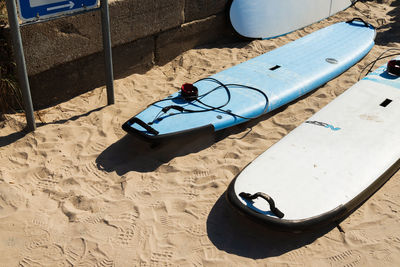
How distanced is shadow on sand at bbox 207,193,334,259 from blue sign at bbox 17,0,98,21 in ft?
6.41

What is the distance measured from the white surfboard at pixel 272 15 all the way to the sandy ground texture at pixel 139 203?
164cm

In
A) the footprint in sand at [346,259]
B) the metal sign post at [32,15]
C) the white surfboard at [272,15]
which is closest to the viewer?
the footprint in sand at [346,259]

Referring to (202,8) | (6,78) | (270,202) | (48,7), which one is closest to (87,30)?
(48,7)

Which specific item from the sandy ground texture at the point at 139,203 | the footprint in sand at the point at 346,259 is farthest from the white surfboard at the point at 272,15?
the footprint in sand at the point at 346,259

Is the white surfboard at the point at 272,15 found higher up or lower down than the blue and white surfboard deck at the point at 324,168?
higher up

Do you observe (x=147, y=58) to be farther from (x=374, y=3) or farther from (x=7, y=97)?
(x=374, y=3)

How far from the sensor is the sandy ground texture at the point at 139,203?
2.64 meters

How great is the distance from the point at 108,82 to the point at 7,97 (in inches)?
33.4

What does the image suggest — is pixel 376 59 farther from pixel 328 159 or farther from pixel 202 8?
pixel 328 159

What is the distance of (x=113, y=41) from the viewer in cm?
423

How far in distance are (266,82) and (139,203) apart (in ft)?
6.16

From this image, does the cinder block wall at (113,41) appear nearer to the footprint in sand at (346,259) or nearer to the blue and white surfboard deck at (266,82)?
the blue and white surfboard deck at (266,82)

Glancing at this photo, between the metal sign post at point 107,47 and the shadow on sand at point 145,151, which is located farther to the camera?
the metal sign post at point 107,47

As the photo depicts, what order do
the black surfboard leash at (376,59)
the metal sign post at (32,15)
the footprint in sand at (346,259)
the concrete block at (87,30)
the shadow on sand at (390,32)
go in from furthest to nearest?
the shadow on sand at (390,32) < the black surfboard leash at (376,59) < the concrete block at (87,30) < the metal sign post at (32,15) < the footprint in sand at (346,259)
